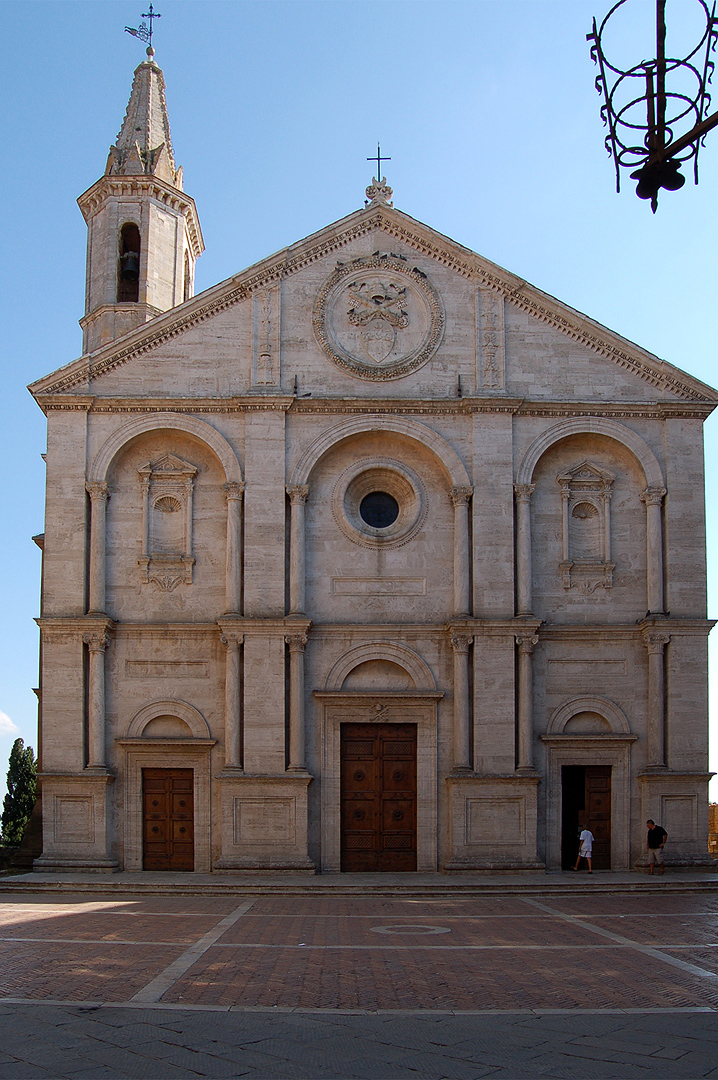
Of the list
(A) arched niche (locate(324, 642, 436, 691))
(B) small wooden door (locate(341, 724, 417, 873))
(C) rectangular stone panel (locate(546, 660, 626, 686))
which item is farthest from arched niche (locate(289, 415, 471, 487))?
(B) small wooden door (locate(341, 724, 417, 873))

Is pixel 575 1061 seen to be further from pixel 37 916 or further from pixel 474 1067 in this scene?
pixel 37 916

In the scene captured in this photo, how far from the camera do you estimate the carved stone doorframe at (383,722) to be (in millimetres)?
27578

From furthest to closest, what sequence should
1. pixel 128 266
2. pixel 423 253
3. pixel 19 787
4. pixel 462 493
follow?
pixel 19 787
pixel 128 266
pixel 423 253
pixel 462 493

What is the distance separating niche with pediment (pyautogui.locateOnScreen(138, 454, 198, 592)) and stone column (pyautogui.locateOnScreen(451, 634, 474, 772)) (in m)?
6.81

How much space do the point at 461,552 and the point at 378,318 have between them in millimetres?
6432

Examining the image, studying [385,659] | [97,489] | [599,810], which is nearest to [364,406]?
[385,659]

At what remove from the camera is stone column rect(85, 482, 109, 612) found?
28.0 meters

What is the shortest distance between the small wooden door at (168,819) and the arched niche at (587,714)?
351 inches

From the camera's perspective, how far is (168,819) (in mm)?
27750

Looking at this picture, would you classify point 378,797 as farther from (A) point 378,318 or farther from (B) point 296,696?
(A) point 378,318

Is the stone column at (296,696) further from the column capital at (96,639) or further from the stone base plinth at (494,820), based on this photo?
the column capital at (96,639)

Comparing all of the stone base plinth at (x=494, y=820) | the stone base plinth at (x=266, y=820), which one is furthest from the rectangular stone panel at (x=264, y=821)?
the stone base plinth at (x=494, y=820)

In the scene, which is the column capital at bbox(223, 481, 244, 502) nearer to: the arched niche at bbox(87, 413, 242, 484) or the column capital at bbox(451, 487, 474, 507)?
the arched niche at bbox(87, 413, 242, 484)

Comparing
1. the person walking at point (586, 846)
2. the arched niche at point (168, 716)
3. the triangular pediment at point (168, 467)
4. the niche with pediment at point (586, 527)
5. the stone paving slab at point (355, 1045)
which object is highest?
the triangular pediment at point (168, 467)
